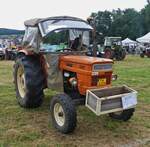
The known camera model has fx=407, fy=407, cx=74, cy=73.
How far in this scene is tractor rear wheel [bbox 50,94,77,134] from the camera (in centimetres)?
652

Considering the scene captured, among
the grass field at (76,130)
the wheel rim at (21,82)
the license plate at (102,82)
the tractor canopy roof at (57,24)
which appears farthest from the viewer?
the wheel rim at (21,82)

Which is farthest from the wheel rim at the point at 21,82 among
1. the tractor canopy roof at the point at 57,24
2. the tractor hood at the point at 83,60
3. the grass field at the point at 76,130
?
the tractor hood at the point at 83,60

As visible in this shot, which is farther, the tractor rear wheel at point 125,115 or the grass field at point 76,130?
the tractor rear wheel at point 125,115

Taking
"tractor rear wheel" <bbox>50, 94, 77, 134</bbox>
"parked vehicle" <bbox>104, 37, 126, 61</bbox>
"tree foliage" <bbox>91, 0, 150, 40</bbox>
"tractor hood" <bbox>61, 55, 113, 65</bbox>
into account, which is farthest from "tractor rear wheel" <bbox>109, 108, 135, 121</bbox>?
"tree foliage" <bbox>91, 0, 150, 40</bbox>

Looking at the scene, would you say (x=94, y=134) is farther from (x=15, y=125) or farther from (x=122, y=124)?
(x=15, y=125)

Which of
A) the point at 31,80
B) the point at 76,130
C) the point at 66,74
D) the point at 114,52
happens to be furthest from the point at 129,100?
the point at 114,52

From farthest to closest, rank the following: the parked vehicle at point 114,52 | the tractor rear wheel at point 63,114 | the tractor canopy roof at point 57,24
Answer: the parked vehicle at point 114,52 < the tractor canopy roof at point 57,24 < the tractor rear wheel at point 63,114

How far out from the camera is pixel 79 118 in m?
7.62

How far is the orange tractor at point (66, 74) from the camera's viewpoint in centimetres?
666

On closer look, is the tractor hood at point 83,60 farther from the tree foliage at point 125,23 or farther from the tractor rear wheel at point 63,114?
the tree foliage at point 125,23

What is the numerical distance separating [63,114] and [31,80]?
1527 mm

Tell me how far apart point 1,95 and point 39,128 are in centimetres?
346

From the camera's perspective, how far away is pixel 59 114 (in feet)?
22.6

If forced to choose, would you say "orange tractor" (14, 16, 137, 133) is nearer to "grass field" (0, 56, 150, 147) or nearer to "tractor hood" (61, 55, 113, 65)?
"tractor hood" (61, 55, 113, 65)
